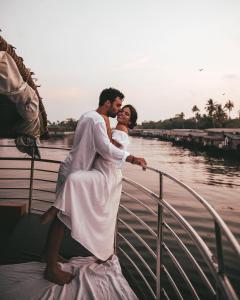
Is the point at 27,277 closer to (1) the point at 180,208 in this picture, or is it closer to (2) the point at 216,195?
(1) the point at 180,208

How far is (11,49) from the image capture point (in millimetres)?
2262

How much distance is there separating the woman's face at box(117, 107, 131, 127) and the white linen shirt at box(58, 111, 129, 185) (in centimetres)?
41

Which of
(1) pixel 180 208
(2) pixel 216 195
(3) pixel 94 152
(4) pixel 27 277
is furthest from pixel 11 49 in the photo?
(2) pixel 216 195

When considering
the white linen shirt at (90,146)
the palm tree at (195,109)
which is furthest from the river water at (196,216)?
the palm tree at (195,109)

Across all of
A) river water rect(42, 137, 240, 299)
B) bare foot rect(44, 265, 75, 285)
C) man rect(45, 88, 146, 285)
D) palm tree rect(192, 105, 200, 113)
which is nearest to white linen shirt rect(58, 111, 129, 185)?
man rect(45, 88, 146, 285)

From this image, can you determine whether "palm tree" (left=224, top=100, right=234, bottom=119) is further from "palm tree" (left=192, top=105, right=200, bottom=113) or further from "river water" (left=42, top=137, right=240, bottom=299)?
"river water" (left=42, top=137, right=240, bottom=299)

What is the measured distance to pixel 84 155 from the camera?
8.07 ft

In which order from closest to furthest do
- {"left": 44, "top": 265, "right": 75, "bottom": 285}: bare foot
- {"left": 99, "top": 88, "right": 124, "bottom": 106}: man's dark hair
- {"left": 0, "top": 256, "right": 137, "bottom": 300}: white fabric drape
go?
{"left": 0, "top": 256, "right": 137, "bottom": 300}: white fabric drape, {"left": 44, "top": 265, "right": 75, "bottom": 285}: bare foot, {"left": 99, "top": 88, "right": 124, "bottom": 106}: man's dark hair

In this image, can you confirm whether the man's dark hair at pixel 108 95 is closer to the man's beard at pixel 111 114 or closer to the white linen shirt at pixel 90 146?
the man's beard at pixel 111 114

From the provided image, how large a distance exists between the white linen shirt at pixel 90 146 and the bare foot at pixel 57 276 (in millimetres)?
783

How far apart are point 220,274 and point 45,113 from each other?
3.08m

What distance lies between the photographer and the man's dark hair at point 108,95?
2617 millimetres

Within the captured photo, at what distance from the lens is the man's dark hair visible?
2.62 m

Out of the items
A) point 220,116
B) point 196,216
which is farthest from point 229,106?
point 196,216
